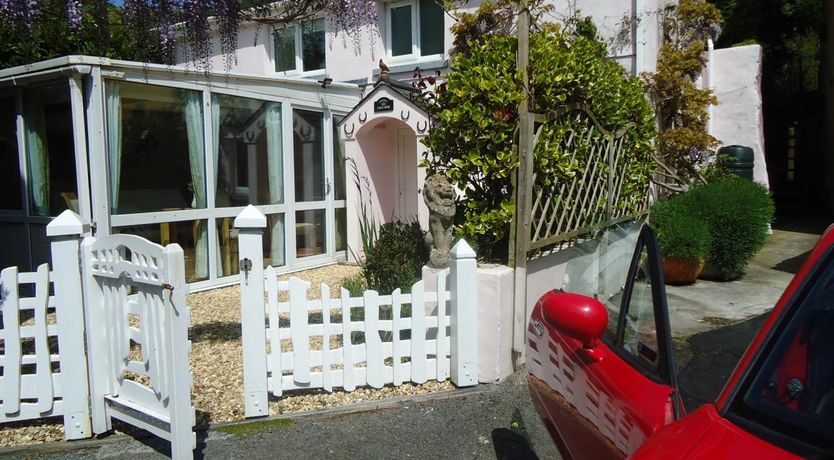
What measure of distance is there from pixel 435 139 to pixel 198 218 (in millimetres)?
3909

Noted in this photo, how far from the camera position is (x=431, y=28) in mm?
10172

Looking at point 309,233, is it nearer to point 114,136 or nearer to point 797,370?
point 114,136

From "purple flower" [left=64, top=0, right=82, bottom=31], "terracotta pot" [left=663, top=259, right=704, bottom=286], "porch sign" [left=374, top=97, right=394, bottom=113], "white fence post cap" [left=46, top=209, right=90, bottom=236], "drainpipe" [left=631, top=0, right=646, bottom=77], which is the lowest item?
"terracotta pot" [left=663, top=259, right=704, bottom=286]

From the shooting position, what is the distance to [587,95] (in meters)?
5.67

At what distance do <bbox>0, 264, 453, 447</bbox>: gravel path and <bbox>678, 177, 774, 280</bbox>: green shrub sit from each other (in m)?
5.21

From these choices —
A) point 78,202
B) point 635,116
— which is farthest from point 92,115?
point 635,116

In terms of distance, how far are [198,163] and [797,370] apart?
24.4 ft

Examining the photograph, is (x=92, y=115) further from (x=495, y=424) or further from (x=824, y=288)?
(x=824, y=288)

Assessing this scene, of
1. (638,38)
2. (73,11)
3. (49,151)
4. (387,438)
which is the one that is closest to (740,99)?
(638,38)

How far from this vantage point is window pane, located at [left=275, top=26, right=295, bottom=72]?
11.3 m

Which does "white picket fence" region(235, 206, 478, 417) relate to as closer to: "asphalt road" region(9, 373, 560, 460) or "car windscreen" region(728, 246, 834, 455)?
"asphalt road" region(9, 373, 560, 460)

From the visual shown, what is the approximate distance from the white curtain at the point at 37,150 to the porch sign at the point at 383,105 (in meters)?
4.19

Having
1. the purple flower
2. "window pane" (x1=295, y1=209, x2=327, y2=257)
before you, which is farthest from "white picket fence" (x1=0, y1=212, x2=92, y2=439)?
"window pane" (x1=295, y1=209, x2=327, y2=257)

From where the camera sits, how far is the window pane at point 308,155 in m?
9.17
